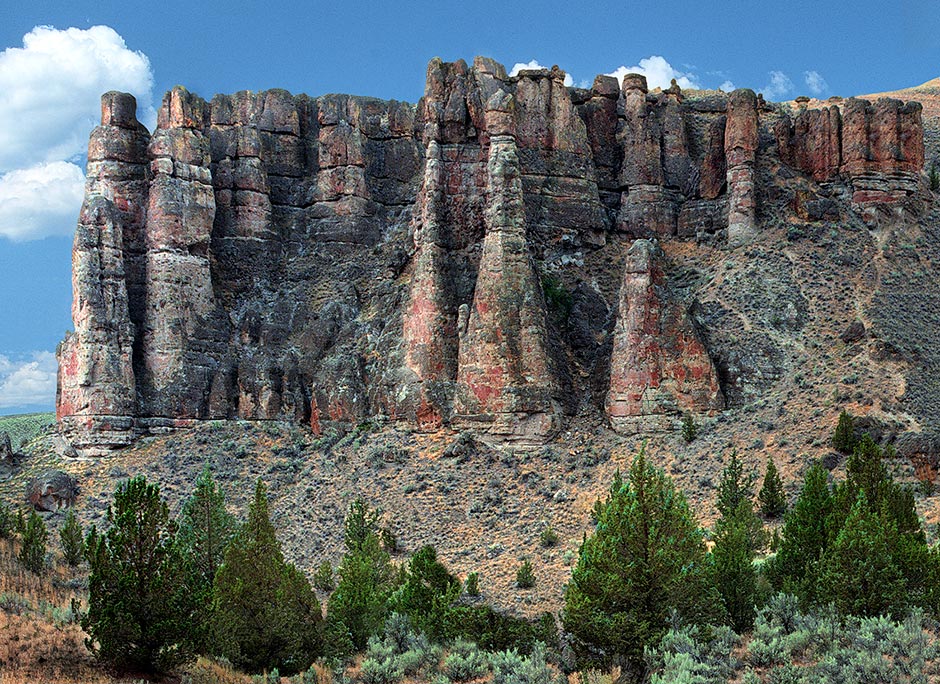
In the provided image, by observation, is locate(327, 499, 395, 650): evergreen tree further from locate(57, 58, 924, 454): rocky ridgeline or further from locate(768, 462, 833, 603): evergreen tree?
locate(57, 58, 924, 454): rocky ridgeline

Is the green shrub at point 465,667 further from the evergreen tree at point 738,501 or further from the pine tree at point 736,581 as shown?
the evergreen tree at point 738,501

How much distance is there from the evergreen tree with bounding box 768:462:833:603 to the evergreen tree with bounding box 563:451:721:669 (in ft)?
13.2

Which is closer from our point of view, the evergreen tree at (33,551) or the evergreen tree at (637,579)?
the evergreen tree at (637,579)

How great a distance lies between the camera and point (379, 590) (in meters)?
38.7

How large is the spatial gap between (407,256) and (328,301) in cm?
687

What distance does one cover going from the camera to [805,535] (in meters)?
31.2

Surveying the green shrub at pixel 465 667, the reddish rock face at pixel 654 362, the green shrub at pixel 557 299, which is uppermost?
the green shrub at pixel 557 299

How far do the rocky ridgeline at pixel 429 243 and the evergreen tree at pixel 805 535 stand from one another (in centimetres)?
1772

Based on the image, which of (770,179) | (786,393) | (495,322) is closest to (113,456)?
(495,322)

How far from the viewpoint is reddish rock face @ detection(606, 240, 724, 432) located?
A: 49.8 metres

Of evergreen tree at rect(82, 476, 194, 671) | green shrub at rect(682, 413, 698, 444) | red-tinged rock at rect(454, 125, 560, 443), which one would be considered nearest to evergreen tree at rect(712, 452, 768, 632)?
green shrub at rect(682, 413, 698, 444)

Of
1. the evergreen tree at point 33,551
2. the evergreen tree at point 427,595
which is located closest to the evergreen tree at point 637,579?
the evergreen tree at point 427,595

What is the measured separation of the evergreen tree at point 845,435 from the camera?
43594mm

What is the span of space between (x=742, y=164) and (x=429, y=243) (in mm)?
18278
